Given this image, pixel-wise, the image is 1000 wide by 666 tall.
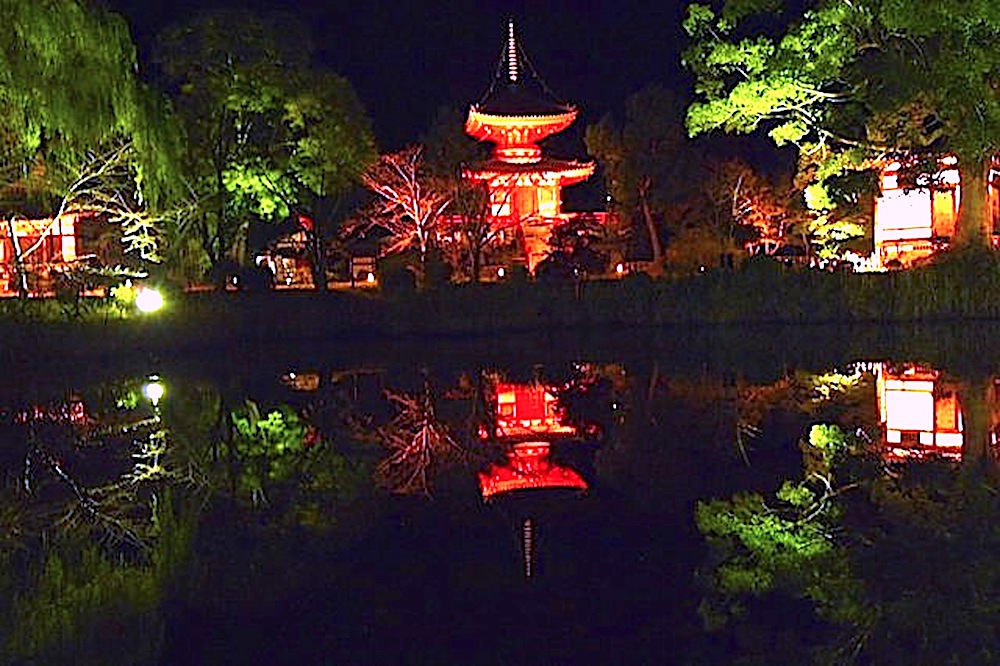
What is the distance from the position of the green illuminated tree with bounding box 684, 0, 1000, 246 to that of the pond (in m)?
6.24

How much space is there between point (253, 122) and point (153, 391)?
11168mm

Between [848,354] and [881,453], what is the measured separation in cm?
739

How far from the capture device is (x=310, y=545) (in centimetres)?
573

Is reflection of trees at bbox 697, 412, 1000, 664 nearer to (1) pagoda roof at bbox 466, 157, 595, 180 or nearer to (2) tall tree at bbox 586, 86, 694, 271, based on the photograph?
(2) tall tree at bbox 586, 86, 694, 271

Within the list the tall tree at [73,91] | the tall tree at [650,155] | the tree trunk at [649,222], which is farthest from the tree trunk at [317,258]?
the tall tree at [73,91]

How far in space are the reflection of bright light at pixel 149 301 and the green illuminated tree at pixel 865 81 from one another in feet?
30.5

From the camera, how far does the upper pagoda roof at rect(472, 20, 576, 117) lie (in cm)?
3409

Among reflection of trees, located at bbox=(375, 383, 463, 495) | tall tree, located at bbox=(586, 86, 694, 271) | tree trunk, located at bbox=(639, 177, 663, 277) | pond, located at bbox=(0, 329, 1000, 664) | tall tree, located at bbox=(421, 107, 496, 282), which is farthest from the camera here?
tree trunk, located at bbox=(639, 177, 663, 277)

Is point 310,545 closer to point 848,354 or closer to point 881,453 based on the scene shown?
point 881,453

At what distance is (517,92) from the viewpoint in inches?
1395

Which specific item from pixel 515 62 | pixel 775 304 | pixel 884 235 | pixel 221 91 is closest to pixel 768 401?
pixel 775 304

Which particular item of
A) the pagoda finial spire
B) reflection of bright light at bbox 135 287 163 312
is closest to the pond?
reflection of bright light at bbox 135 287 163 312

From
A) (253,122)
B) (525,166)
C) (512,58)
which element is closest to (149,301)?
(253,122)

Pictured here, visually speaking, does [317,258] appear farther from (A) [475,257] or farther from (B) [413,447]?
(B) [413,447]
